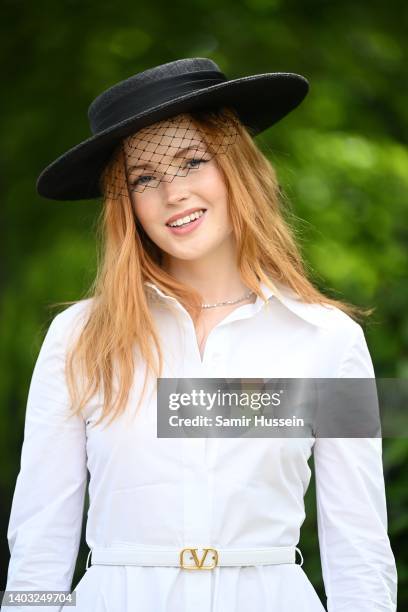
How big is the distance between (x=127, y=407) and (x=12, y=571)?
1.58ft

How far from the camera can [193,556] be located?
227cm

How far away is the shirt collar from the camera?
2.50 metres

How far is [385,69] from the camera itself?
5.06 meters

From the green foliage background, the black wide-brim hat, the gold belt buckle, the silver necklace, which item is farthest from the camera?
the green foliage background

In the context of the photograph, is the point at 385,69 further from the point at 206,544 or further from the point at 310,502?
the point at 206,544

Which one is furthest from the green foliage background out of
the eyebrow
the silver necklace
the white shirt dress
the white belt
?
the white belt

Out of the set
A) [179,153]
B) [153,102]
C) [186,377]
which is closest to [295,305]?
[186,377]

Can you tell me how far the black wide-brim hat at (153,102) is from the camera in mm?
2396

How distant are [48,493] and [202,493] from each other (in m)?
0.39

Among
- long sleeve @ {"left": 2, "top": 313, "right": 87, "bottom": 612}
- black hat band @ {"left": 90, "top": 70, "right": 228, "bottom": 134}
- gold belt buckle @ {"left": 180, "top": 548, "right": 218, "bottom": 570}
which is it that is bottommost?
gold belt buckle @ {"left": 180, "top": 548, "right": 218, "bottom": 570}

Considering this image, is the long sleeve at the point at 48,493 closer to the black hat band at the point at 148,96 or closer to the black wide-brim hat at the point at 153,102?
the black wide-brim hat at the point at 153,102

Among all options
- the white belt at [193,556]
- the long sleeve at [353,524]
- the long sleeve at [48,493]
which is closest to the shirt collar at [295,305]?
the long sleeve at [353,524]

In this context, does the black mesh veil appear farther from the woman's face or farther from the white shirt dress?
the white shirt dress

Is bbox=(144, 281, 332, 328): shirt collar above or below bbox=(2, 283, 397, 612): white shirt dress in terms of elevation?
above
